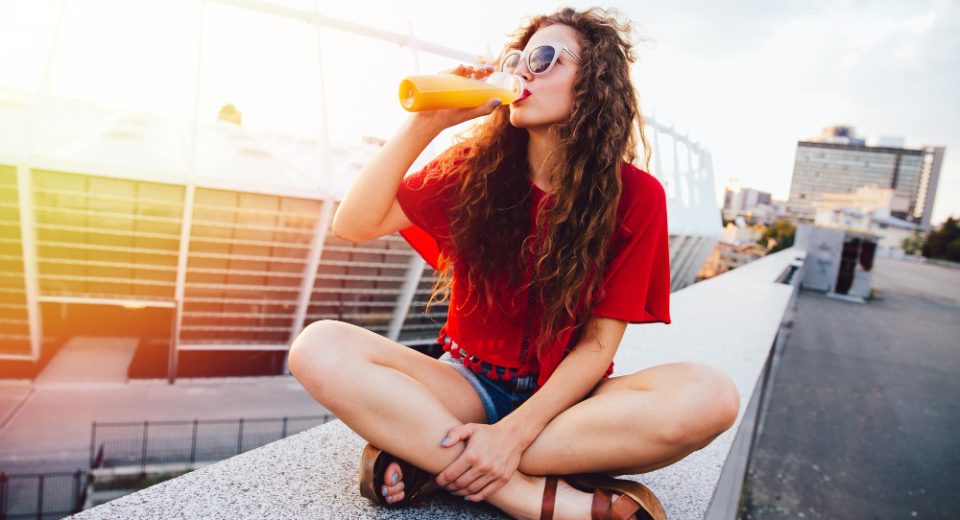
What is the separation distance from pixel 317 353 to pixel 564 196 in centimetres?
80

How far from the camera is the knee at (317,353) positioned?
1520mm

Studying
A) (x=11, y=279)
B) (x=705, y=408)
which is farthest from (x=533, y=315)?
(x=11, y=279)

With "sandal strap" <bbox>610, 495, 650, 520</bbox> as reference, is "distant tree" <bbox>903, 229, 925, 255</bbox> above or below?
above

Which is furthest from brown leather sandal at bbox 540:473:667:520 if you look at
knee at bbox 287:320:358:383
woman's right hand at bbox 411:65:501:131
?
woman's right hand at bbox 411:65:501:131

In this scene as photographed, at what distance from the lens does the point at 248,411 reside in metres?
A: 17.2

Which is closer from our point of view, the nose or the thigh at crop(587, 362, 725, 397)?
the thigh at crop(587, 362, 725, 397)

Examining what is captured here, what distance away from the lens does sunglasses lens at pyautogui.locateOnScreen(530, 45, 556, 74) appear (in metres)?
1.65

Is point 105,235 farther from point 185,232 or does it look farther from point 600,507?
point 600,507

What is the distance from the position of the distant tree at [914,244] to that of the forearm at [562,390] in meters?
62.5

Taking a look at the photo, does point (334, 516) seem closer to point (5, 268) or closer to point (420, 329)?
point (5, 268)

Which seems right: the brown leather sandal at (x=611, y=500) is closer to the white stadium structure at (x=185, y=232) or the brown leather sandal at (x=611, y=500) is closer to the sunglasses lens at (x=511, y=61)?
the sunglasses lens at (x=511, y=61)

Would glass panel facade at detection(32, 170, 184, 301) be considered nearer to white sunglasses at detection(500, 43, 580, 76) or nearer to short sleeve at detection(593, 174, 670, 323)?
white sunglasses at detection(500, 43, 580, 76)

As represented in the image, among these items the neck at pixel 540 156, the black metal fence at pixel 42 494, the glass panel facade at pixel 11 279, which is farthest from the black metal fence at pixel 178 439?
the neck at pixel 540 156

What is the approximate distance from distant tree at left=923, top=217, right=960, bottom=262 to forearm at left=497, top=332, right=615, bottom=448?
53625mm
